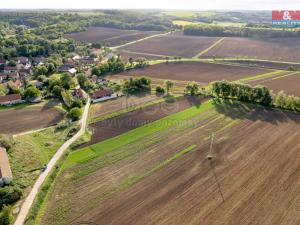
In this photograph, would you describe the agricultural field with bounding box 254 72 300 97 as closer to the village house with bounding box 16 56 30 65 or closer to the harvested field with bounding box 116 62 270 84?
the harvested field with bounding box 116 62 270 84

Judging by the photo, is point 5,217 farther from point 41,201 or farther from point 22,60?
point 22,60

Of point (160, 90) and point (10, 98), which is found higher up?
point (160, 90)

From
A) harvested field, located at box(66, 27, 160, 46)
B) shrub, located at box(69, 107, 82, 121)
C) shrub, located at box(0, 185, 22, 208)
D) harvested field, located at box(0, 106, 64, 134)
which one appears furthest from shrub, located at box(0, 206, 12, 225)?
harvested field, located at box(66, 27, 160, 46)

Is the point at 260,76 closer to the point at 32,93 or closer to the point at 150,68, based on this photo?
the point at 150,68

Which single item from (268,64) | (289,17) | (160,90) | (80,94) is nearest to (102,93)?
(80,94)

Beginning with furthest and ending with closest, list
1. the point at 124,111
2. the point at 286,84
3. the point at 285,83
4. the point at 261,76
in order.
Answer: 1. the point at 261,76
2. the point at 285,83
3. the point at 286,84
4. the point at 124,111

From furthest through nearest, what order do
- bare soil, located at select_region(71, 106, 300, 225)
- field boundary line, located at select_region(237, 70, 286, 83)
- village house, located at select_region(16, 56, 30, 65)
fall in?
village house, located at select_region(16, 56, 30, 65) → field boundary line, located at select_region(237, 70, 286, 83) → bare soil, located at select_region(71, 106, 300, 225)
